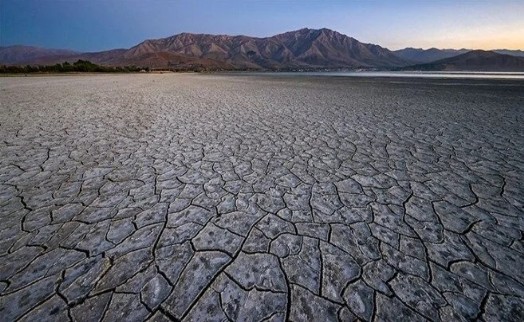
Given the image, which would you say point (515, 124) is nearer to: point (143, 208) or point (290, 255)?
point (290, 255)

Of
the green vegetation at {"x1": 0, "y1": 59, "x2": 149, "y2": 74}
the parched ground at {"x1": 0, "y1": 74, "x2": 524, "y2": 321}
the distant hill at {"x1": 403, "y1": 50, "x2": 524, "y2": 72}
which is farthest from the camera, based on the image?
the distant hill at {"x1": 403, "y1": 50, "x2": 524, "y2": 72}

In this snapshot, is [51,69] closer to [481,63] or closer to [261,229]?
[261,229]

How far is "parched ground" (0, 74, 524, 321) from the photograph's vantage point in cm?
141

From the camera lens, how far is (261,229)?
80.7 inches

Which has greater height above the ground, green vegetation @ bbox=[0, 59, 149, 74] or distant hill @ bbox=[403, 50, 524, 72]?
distant hill @ bbox=[403, 50, 524, 72]

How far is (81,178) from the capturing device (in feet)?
9.53

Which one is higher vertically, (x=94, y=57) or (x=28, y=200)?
(x=94, y=57)

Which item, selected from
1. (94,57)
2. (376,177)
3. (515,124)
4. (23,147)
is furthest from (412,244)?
(94,57)

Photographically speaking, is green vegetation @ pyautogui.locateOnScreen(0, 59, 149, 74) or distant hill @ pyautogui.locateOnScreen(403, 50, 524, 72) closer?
green vegetation @ pyautogui.locateOnScreen(0, 59, 149, 74)

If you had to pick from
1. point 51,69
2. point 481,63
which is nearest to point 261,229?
point 51,69

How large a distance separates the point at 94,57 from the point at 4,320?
22271 cm

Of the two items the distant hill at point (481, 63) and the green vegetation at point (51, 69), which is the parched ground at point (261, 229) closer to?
the green vegetation at point (51, 69)

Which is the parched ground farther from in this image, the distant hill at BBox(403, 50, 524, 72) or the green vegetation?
the distant hill at BBox(403, 50, 524, 72)

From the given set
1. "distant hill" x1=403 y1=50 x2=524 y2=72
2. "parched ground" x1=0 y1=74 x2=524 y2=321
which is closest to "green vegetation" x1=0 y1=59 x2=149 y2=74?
"parched ground" x1=0 y1=74 x2=524 y2=321
